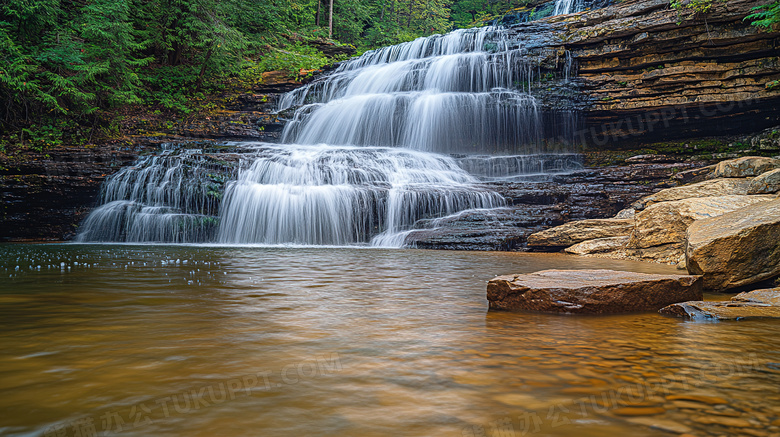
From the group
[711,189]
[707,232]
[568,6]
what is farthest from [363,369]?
[568,6]

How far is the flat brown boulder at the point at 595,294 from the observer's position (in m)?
3.13

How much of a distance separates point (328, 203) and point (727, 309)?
31.8ft

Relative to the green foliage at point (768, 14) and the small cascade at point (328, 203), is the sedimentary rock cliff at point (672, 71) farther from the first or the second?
the small cascade at point (328, 203)

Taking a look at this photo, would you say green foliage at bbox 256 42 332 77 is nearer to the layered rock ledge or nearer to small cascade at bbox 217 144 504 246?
small cascade at bbox 217 144 504 246

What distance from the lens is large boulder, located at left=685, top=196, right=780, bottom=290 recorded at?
3.94 meters

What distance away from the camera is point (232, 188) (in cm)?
1217

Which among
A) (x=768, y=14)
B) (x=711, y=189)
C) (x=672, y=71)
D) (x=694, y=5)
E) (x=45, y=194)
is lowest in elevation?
(x=45, y=194)

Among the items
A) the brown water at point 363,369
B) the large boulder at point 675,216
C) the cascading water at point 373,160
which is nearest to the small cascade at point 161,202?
the cascading water at point 373,160

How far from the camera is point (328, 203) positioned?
38.3ft

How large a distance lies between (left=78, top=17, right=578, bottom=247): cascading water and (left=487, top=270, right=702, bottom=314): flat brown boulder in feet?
24.1

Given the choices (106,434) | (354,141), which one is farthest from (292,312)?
(354,141)

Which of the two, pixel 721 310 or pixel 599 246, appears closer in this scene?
pixel 721 310

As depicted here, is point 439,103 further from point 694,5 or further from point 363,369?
point 363,369

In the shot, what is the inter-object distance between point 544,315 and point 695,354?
3.57 ft
